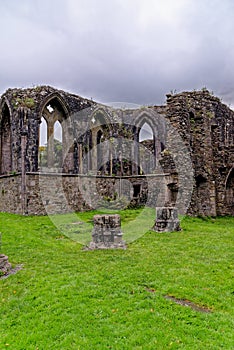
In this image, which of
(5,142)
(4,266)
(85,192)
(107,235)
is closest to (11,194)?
(5,142)

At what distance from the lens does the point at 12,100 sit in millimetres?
16422

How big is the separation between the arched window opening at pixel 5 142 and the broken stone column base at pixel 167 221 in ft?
34.3

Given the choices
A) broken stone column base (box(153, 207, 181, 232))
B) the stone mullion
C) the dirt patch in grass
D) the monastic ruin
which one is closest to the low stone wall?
the monastic ruin

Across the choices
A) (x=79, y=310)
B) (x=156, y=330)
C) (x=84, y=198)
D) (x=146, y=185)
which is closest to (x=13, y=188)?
(x=84, y=198)

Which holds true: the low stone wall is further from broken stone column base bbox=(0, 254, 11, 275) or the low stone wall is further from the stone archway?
broken stone column base bbox=(0, 254, 11, 275)

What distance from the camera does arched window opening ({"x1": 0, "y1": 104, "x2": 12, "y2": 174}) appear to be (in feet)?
57.9

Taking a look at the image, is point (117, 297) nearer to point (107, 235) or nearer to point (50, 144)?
point (107, 235)

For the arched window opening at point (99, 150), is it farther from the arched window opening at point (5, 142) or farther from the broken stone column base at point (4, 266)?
the broken stone column base at point (4, 266)

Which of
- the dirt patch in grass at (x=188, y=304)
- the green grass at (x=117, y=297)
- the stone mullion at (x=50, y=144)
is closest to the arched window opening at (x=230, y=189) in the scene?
the green grass at (x=117, y=297)

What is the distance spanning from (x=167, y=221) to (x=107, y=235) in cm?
347

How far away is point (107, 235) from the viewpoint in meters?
8.90

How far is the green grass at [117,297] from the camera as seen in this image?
391 centimetres

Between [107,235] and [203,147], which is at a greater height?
[203,147]

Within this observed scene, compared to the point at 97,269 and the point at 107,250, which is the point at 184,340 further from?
the point at 107,250
